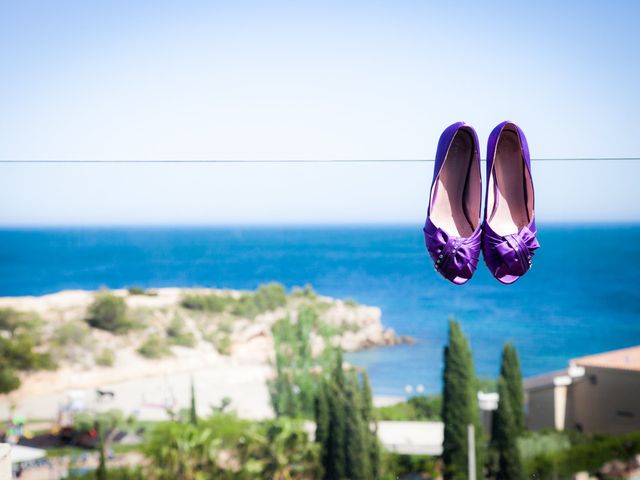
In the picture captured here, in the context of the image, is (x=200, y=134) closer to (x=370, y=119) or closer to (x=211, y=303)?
(x=370, y=119)

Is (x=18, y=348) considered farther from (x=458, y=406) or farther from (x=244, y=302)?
(x=458, y=406)

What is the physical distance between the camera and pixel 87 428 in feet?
17.7

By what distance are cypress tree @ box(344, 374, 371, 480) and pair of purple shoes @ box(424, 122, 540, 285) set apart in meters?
4.04

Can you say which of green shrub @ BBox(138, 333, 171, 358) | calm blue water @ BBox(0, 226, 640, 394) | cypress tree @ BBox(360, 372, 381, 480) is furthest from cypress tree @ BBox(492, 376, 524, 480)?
green shrub @ BBox(138, 333, 171, 358)

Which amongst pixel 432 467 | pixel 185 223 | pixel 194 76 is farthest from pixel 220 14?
pixel 432 467

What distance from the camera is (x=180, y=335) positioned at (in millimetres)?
5652

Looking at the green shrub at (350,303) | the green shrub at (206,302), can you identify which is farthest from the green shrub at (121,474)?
the green shrub at (350,303)

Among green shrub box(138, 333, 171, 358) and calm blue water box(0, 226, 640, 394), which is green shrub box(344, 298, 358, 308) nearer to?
calm blue water box(0, 226, 640, 394)

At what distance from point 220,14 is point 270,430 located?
11.7 ft

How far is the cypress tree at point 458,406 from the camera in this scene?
5.67 m

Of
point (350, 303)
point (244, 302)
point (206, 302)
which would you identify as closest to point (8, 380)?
point (206, 302)

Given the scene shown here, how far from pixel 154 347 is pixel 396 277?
1791 mm

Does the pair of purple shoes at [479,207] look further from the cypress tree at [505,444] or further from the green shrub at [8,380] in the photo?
the green shrub at [8,380]

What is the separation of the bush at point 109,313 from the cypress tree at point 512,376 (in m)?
Result: 2.68
